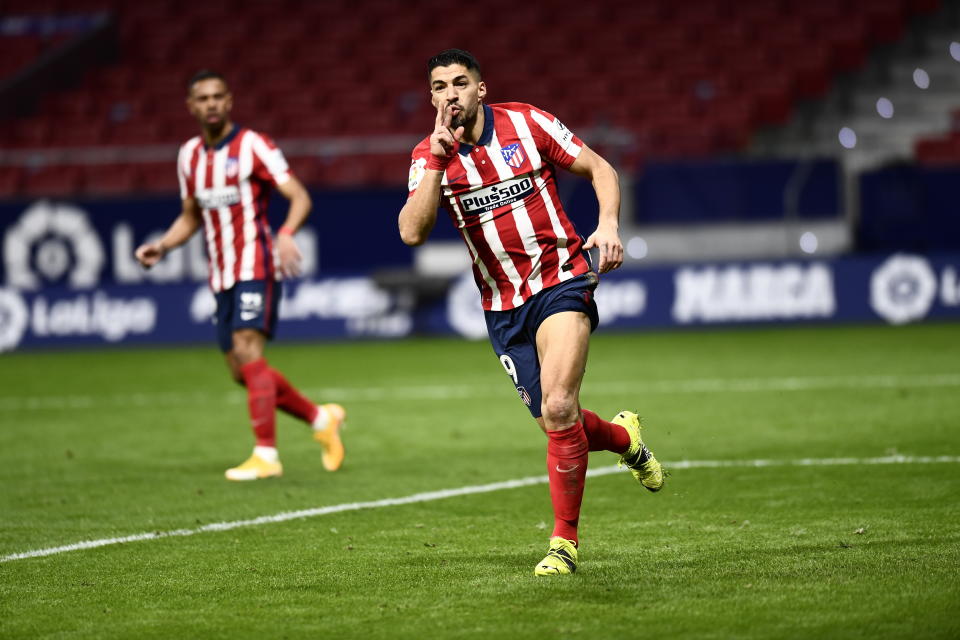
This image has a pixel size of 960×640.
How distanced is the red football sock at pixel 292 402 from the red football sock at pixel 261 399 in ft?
0.23

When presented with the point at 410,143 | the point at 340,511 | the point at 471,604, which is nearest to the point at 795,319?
the point at 410,143

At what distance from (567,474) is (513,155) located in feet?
4.07

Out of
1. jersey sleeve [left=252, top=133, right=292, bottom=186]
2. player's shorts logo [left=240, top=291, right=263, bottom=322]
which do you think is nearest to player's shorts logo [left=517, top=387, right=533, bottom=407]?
player's shorts logo [left=240, top=291, right=263, bottom=322]

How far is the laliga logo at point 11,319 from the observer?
725 inches

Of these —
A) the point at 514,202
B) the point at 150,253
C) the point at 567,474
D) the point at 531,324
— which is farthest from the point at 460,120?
the point at 150,253

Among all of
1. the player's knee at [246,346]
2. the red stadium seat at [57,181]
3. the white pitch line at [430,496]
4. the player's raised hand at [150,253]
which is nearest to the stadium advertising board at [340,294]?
the red stadium seat at [57,181]

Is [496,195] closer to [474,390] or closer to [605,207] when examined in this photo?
[605,207]

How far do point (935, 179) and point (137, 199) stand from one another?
10.4m

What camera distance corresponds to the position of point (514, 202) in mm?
5629

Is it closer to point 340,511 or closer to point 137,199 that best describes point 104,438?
point 340,511

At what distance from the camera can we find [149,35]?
26.1 m

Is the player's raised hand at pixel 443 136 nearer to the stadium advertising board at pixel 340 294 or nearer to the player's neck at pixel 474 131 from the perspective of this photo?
the player's neck at pixel 474 131

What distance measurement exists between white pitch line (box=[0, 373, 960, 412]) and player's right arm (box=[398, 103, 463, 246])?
6.44 metres

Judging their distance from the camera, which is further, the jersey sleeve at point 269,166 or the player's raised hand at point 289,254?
the jersey sleeve at point 269,166
